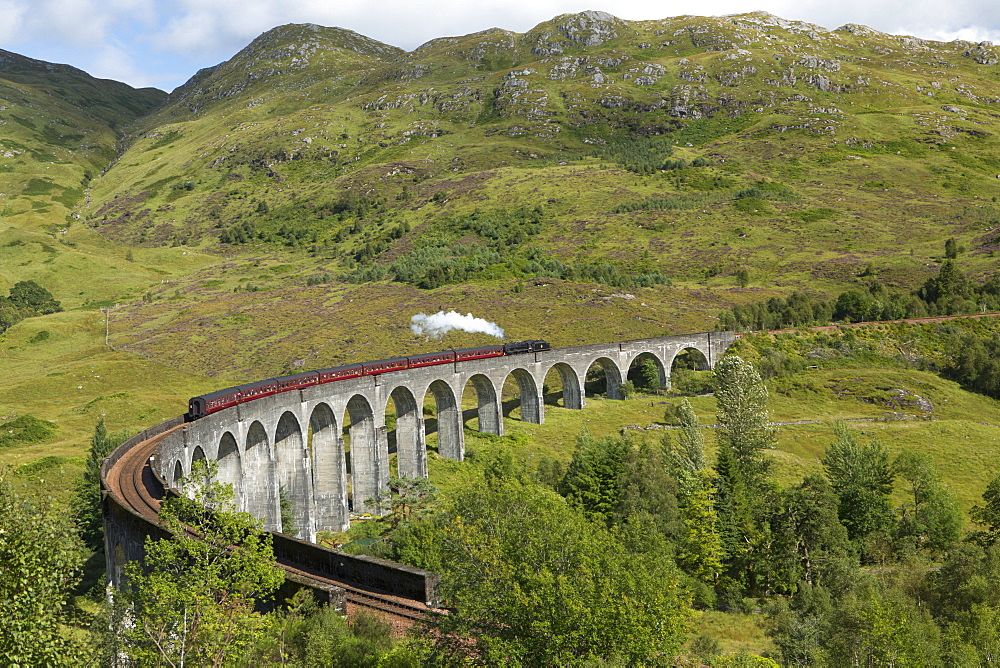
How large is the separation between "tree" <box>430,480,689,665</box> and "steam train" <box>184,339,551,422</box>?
33.7 m

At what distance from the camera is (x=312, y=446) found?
210 ft

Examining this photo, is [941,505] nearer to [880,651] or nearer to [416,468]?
[880,651]

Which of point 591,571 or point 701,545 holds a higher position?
point 591,571

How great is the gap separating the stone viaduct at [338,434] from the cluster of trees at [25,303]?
107623mm

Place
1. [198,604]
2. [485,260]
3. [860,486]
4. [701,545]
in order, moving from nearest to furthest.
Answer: [198,604] < [701,545] < [860,486] < [485,260]

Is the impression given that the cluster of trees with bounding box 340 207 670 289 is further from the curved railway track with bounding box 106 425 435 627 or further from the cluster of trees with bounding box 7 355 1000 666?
the curved railway track with bounding box 106 425 435 627

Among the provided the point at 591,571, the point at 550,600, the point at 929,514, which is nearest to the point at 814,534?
the point at 929,514

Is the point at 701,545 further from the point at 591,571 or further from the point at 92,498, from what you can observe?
the point at 92,498

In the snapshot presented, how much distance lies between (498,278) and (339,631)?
126766mm

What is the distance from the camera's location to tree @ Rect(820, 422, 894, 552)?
181 ft

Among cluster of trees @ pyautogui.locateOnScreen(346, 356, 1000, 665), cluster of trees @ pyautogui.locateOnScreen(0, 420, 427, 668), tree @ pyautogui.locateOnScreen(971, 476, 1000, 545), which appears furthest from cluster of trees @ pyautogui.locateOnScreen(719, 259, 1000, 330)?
cluster of trees @ pyautogui.locateOnScreen(0, 420, 427, 668)

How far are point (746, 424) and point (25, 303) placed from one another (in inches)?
6140

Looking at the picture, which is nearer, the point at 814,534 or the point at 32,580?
the point at 32,580

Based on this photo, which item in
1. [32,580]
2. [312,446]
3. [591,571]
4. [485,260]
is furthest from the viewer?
[485,260]
